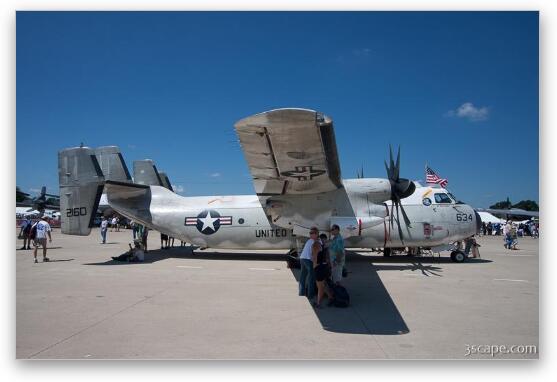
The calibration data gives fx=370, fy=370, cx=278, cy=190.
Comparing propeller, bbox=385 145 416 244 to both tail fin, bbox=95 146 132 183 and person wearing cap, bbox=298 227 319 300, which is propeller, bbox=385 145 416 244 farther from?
tail fin, bbox=95 146 132 183

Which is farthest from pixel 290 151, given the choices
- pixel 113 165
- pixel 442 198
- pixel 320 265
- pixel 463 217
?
pixel 113 165

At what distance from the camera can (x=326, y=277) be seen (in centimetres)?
773

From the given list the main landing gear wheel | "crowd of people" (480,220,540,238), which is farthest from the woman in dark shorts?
"crowd of people" (480,220,540,238)

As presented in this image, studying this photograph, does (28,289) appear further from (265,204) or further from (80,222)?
(265,204)

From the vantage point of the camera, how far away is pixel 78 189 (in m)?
13.2

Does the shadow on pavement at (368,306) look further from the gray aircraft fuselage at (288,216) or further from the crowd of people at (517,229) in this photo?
the crowd of people at (517,229)

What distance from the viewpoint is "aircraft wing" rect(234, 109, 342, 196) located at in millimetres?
6773

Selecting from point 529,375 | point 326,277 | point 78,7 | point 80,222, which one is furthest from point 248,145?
point 80,222

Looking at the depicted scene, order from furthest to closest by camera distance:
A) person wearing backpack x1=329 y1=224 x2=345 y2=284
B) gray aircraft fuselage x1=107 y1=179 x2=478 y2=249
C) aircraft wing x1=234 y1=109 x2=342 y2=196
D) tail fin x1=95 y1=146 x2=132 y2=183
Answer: tail fin x1=95 y1=146 x2=132 y2=183, gray aircraft fuselage x1=107 y1=179 x2=478 y2=249, person wearing backpack x1=329 y1=224 x2=345 y2=284, aircraft wing x1=234 y1=109 x2=342 y2=196

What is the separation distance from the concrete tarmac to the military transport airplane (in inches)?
78.2

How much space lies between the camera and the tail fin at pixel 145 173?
1883 cm

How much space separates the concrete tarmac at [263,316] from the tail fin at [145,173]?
23.4 feet

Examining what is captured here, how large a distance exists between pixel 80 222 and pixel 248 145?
26.7 feet

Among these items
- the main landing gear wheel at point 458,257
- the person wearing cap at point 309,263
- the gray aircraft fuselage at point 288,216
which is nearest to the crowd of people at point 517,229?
the main landing gear wheel at point 458,257
